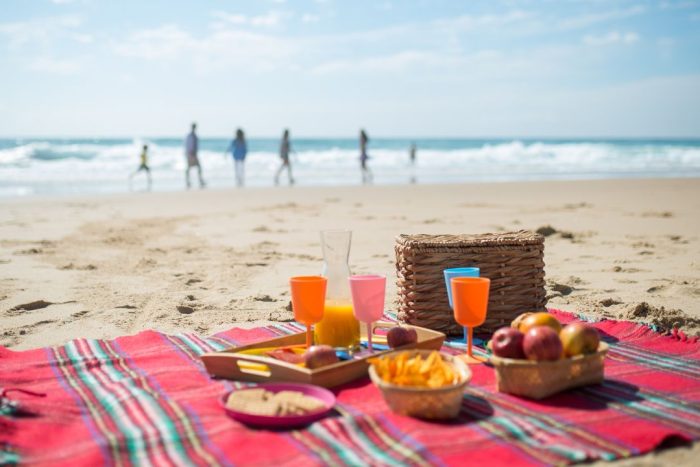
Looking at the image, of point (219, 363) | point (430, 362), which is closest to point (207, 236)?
point (219, 363)

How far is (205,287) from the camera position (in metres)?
5.31

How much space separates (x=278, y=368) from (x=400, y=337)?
1.83 ft

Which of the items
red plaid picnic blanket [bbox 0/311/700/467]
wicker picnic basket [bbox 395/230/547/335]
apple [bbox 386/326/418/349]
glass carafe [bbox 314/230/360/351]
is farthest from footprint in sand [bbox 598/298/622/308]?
glass carafe [bbox 314/230/360/351]

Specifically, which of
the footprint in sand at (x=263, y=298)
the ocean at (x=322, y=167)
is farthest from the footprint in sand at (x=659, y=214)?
the ocean at (x=322, y=167)

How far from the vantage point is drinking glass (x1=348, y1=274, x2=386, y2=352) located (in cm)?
270

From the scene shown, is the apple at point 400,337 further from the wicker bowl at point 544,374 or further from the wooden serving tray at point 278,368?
the wicker bowl at point 544,374

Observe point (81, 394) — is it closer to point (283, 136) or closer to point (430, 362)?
point (430, 362)

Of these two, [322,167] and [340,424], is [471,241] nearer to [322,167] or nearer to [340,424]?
[340,424]

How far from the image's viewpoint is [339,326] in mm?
2916

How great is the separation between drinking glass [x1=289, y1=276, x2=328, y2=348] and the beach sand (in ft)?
4.21

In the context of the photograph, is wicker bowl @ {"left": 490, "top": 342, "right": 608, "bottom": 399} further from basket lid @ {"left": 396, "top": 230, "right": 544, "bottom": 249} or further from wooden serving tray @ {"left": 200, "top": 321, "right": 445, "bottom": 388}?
basket lid @ {"left": 396, "top": 230, "right": 544, "bottom": 249}

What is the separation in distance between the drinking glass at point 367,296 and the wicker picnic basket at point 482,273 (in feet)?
2.60

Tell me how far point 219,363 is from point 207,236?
560 cm

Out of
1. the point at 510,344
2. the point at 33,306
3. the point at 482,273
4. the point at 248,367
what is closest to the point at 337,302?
the point at 248,367
